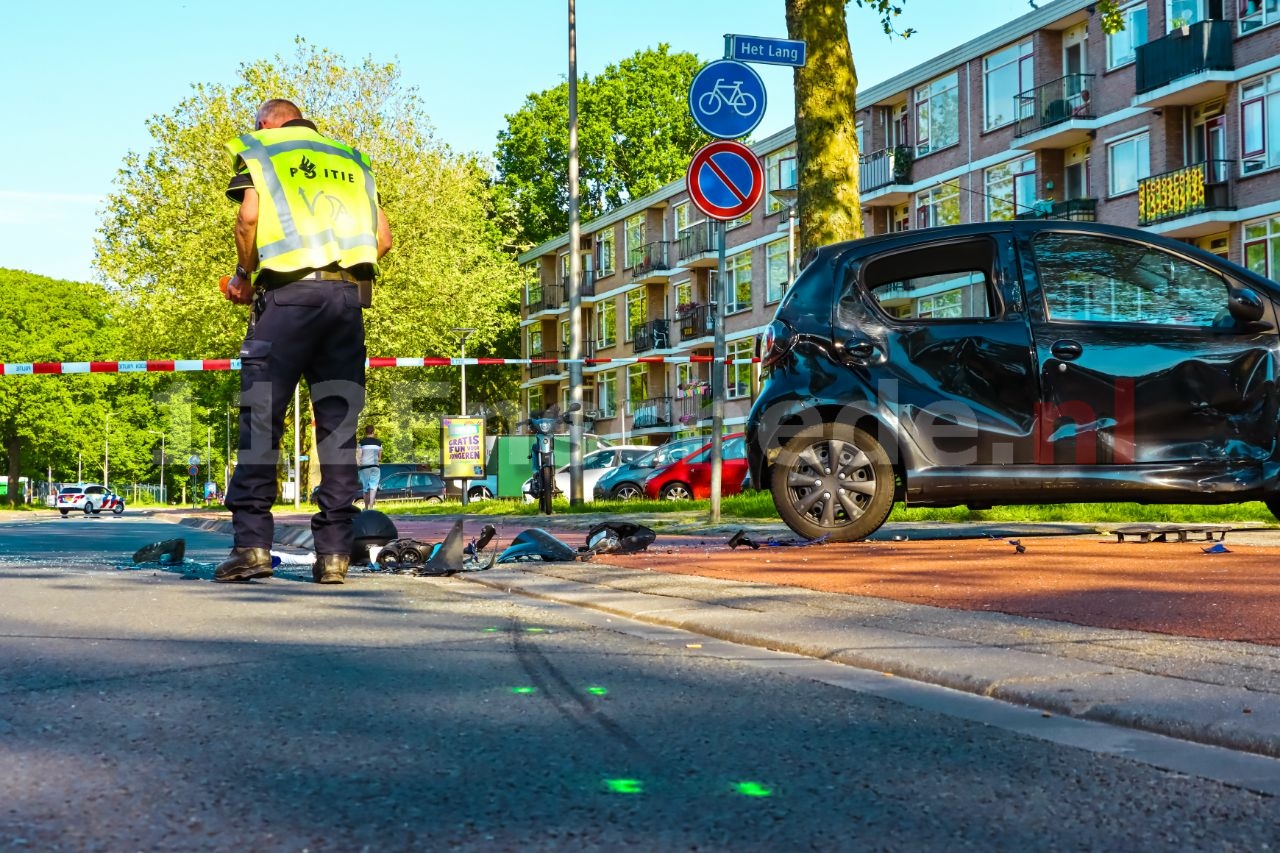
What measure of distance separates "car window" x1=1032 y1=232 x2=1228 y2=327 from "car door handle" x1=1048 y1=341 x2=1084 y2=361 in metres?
0.19

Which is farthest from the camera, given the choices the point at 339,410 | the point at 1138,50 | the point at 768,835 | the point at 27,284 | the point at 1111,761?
the point at 27,284

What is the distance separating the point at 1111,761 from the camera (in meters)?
3.19

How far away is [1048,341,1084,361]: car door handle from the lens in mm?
8602

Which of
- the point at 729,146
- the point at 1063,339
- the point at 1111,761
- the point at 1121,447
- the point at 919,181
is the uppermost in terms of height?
the point at 919,181

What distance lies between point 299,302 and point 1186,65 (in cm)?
3298

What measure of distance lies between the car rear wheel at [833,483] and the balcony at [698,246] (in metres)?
51.7

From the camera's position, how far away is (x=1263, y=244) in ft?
113

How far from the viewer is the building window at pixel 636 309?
70.1 metres

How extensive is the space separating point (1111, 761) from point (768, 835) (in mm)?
1032

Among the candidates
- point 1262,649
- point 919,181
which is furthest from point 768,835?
point 919,181

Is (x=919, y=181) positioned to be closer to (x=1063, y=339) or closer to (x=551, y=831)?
(x=1063, y=339)

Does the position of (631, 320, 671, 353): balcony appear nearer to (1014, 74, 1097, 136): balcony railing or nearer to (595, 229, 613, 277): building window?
(595, 229, 613, 277): building window

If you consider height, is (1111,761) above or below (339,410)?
below

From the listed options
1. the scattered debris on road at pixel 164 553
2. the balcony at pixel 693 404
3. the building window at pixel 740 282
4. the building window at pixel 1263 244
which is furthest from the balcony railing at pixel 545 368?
the scattered debris on road at pixel 164 553
